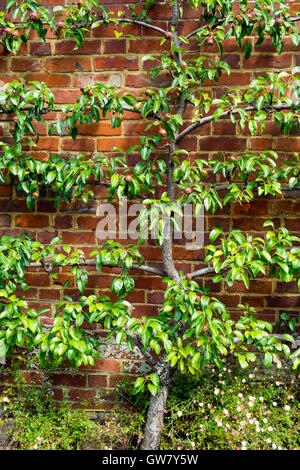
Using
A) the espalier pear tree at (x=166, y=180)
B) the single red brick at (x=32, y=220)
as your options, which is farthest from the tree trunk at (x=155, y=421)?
the single red brick at (x=32, y=220)

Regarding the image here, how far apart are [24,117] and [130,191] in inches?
22.7

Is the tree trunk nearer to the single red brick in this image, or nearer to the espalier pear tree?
the espalier pear tree

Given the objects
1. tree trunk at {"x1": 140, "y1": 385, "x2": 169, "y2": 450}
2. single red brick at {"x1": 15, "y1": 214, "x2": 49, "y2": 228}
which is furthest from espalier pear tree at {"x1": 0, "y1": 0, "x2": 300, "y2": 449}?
single red brick at {"x1": 15, "y1": 214, "x2": 49, "y2": 228}

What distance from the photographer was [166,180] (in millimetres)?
1811

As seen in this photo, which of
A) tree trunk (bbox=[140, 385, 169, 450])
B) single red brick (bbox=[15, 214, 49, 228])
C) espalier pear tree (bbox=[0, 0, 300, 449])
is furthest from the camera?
single red brick (bbox=[15, 214, 49, 228])

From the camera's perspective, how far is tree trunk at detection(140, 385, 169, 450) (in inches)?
67.5

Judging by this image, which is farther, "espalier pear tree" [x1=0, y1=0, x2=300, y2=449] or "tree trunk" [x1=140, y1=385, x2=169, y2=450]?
"tree trunk" [x1=140, y1=385, x2=169, y2=450]

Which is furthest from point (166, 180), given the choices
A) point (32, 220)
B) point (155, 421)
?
point (155, 421)

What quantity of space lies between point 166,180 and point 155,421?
110cm

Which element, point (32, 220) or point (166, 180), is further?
point (32, 220)

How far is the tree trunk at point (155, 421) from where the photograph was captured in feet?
5.63

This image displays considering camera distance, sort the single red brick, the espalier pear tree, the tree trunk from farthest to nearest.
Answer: the single red brick < the tree trunk < the espalier pear tree

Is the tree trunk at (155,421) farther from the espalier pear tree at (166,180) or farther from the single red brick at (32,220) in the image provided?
the single red brick at (32,220)

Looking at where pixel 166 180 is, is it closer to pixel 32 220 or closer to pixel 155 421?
pixel 32 220
